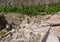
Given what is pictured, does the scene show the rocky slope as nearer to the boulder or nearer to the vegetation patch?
the boulder

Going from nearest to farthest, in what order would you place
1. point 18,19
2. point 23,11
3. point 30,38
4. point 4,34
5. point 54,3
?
1. point 30,38
2. point 4,34
3. point 18,19
4. point 23,11
5. point 54,3

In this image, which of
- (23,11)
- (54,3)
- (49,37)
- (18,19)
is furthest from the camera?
(54,3)

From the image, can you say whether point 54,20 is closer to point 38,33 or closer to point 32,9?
point 38,33

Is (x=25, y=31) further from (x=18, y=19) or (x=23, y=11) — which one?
(x=23, y=11)

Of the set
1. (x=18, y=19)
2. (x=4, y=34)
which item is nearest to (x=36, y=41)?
(x=4, y=34)

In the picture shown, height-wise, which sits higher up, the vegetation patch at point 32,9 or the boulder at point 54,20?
the boulder at point 54,20

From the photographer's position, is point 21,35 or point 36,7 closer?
point 21,35

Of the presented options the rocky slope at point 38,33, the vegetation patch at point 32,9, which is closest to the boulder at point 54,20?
the rocky slope at point 38,33

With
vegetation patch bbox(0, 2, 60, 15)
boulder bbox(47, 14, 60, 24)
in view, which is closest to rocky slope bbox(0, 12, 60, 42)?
boulder bbox(47, 14, 60, 24)

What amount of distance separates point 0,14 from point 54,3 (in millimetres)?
3465

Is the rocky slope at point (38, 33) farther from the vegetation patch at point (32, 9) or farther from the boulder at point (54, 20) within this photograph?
the vegetation patch at point (32, 9)

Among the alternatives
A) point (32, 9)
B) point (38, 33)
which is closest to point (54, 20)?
point (38, 33)

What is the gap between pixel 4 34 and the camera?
37.2 ft

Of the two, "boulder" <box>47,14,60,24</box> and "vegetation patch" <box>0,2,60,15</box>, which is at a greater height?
"boulder" <box>47,14,60,24</box>
